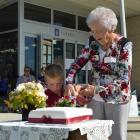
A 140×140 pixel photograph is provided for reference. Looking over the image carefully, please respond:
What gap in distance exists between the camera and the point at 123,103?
3.54 metres

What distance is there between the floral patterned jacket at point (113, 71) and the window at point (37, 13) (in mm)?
12362

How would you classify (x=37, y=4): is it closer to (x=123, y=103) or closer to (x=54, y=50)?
(x=54, y=50)

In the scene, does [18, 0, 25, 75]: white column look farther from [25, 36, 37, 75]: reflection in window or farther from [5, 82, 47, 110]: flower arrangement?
[5, 82, 47, 110]: flower arrangement

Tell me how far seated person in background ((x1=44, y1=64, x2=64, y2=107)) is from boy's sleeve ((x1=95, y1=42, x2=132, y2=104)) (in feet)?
2.35

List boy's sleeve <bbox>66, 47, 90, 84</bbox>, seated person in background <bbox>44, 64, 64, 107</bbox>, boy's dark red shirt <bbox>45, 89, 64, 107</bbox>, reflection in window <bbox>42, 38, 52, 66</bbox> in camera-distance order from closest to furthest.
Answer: boy's sleeve <bbox>66, 47, 90, 84</bbox> → seated person in background <bbox>44, 64, 64, 107</bbox> → boy's dark red shirt <bbox>45, 89, 64, 107</bbox> → reflection in window <bbox>42, 38, 52, 66</bbox>

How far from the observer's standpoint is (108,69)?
351 cm

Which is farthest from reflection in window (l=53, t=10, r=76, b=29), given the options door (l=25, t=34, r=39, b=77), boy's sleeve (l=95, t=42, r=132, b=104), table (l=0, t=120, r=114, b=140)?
table (l=0, t=120, r=114, b=140)

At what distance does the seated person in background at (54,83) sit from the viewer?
409 cm

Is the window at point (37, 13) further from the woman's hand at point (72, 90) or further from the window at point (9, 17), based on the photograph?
the woman's hand at point (72, 90)

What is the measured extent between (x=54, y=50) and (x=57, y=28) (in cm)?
82

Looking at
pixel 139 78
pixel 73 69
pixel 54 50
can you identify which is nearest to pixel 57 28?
pixel 54 50

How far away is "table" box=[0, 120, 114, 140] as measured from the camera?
2.77 metres

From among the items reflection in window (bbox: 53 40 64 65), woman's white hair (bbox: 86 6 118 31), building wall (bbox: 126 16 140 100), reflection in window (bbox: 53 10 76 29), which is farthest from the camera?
building wall (bbox: 126 16 140 100)

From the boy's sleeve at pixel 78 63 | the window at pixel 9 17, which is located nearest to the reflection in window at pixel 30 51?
the window at pixel 9 17
